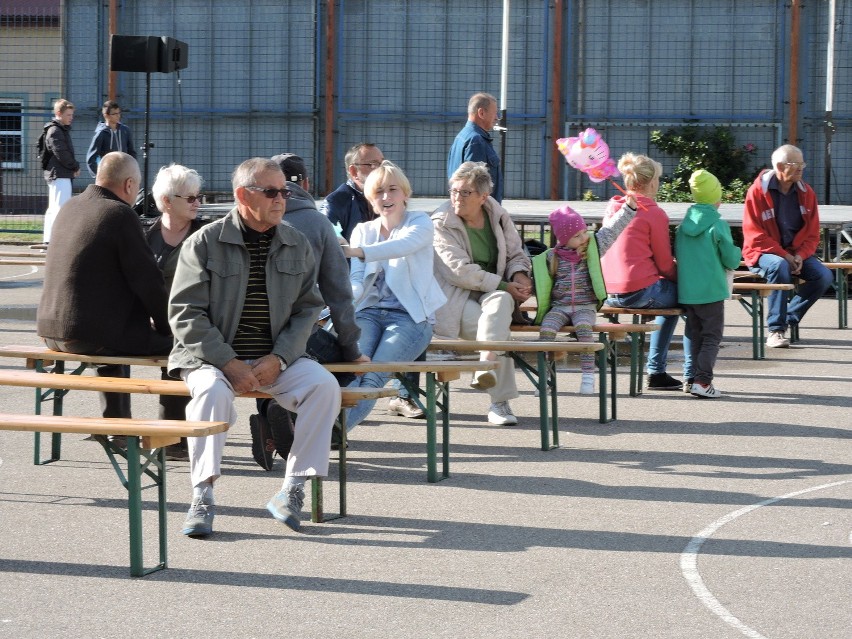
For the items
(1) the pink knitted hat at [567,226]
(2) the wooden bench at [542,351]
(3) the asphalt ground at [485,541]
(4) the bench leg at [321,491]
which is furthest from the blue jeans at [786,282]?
(4) the bench leg at [321,491]

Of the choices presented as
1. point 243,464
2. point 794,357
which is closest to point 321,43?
point 794,357

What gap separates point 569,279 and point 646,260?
106cm

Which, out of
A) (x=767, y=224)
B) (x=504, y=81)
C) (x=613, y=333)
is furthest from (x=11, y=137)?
(x=613, y=333)

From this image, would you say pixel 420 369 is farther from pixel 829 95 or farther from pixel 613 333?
pixel 829 95

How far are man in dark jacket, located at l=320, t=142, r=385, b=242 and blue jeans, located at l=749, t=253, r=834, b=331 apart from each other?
15.5ft

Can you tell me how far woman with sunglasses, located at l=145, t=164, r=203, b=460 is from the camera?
7.82 m

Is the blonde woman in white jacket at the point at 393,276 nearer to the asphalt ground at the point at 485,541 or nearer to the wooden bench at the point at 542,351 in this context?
the wooden bench at the point at 542,351

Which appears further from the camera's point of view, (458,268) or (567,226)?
(567,226)

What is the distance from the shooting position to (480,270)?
358 inches

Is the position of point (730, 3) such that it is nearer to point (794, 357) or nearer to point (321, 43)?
point (321, 43)

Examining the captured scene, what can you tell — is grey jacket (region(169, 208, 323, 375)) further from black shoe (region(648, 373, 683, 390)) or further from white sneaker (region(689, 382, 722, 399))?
black shoe (region(648, 373, 683, 390))

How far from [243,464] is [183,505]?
101 cm

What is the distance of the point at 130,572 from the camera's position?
5543 mm

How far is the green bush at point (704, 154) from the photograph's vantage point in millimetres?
21797
